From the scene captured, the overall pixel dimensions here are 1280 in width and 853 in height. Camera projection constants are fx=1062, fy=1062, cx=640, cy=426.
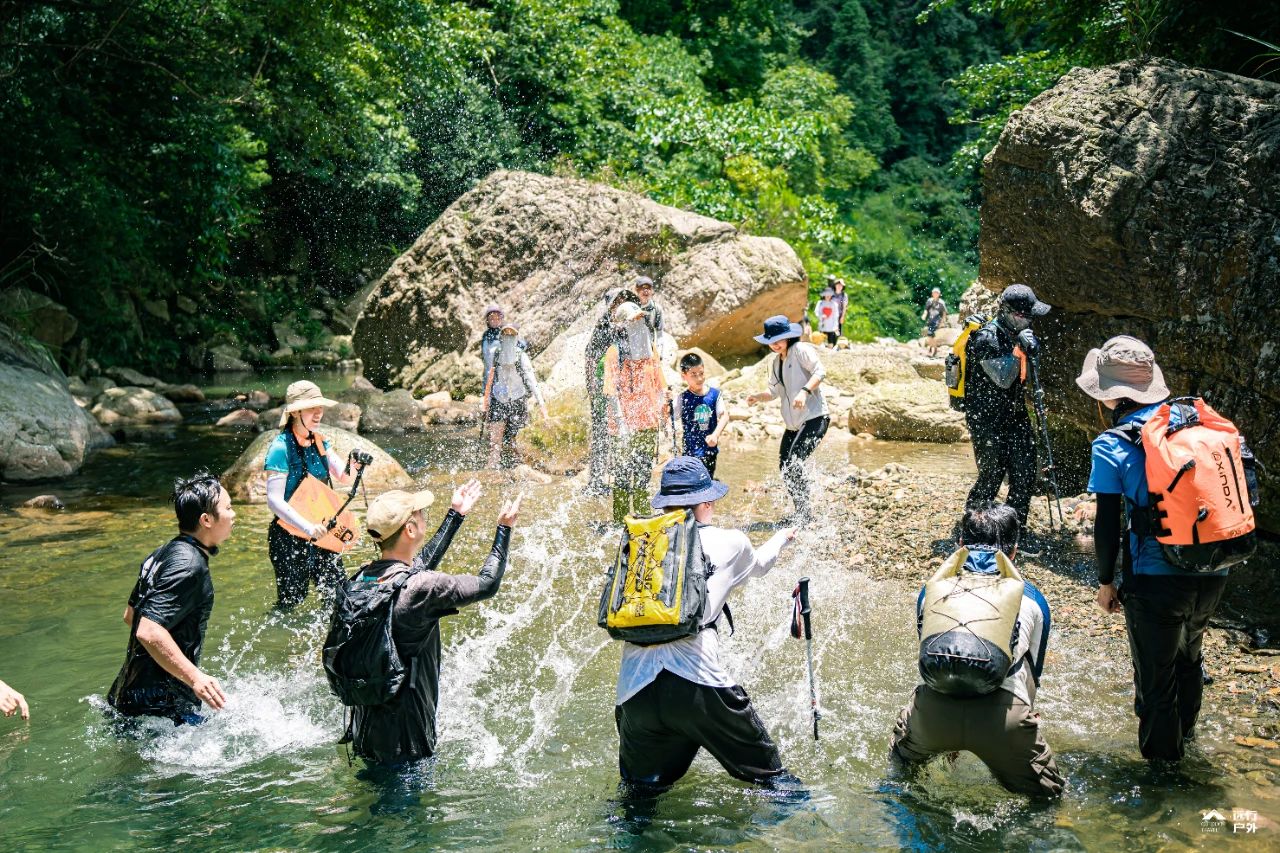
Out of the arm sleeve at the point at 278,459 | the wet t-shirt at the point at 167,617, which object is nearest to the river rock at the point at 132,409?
the arm sleeve at the point at 278,459

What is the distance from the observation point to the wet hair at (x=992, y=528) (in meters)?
4.38

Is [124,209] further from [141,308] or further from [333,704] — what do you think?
[333,704]

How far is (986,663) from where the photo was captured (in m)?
4.00

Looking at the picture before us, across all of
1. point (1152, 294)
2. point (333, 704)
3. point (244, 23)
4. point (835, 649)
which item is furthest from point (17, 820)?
point (244, 23)

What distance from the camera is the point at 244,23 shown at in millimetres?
16781

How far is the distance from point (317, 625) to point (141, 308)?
776 inches

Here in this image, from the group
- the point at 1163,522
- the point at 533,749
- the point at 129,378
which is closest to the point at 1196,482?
the point at 1163,522

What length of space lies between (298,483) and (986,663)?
4.36 m

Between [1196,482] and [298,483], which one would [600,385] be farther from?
[1196,482]

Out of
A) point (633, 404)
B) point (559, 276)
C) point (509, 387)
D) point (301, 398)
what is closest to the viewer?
point (301, 398)

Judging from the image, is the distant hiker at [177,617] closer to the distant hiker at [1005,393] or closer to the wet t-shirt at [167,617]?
the wet t-shirt at [167,617]

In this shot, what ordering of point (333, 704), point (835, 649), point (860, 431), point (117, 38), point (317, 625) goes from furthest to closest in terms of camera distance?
1. point (117, 38)
2. point (860, 431)
3. point (317, 625)
4. point (835, 649)
5. point (333, 704)

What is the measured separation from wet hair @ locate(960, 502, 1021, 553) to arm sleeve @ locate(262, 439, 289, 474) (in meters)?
4.18

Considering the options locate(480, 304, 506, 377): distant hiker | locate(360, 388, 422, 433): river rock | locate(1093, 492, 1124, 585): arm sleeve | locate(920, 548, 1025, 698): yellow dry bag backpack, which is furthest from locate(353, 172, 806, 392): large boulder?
locate(920, 548, 1025, 698): yellow dry bag backpack
